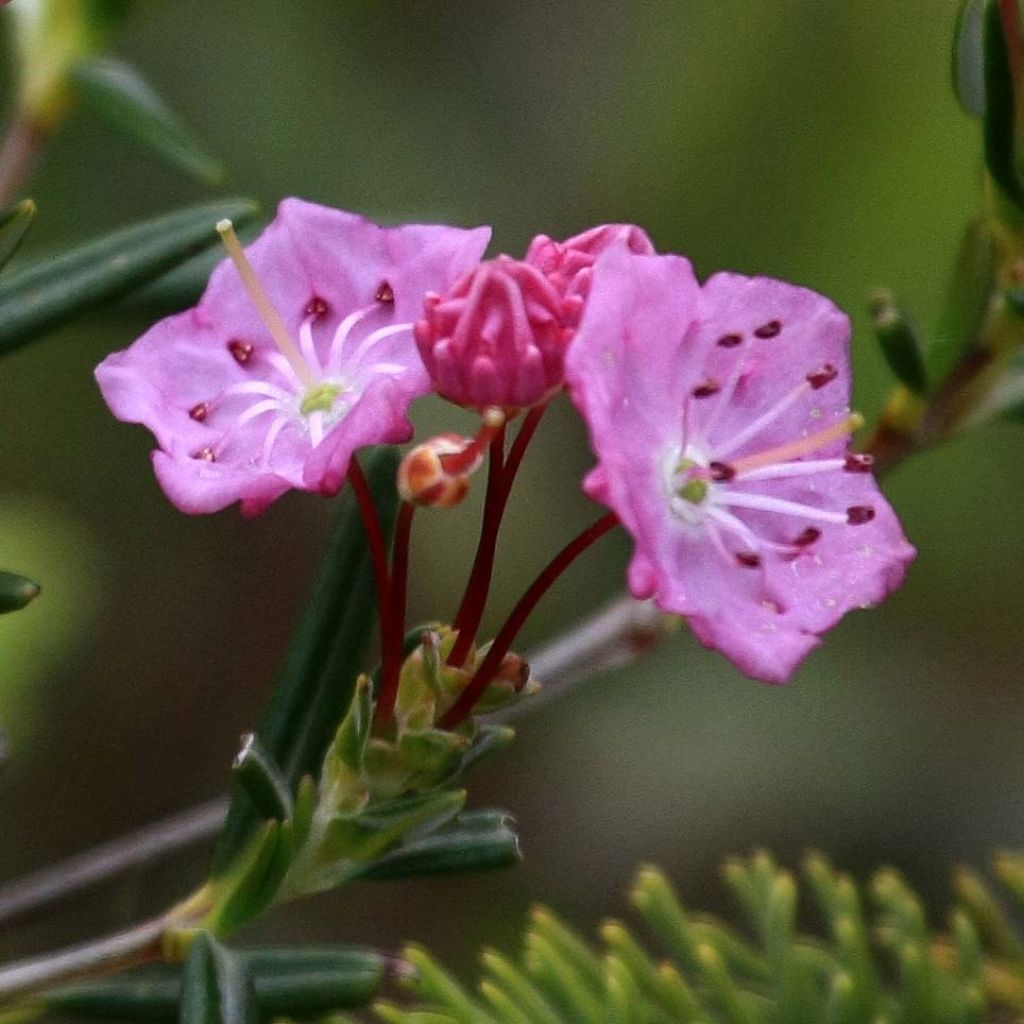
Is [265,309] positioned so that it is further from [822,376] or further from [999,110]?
[999,110]

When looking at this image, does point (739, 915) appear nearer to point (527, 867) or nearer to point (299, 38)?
point (527, 867)


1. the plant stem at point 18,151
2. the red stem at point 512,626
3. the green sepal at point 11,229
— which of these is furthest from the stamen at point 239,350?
the plant stem at point 18,151

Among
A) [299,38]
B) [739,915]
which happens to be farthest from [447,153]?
[739,915]

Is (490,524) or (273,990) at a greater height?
(490,524)

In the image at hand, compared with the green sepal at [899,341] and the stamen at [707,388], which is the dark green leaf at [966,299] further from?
the stamen at [707,388]

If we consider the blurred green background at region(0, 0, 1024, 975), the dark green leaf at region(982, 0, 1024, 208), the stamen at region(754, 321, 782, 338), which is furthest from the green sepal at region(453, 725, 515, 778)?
the blurred green background at region(0, 0, 1024, 975)

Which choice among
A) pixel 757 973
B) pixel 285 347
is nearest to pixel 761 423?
pixel 285 347
